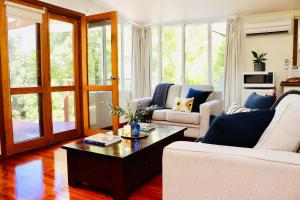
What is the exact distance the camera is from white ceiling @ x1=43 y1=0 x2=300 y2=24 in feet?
13.8

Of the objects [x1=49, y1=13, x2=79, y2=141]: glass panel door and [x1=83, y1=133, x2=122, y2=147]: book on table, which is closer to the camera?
[x1=83, y1=133, x2=122, y2=147]: book on table

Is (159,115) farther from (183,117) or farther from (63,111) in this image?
(63,111)

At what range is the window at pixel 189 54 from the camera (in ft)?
17.5

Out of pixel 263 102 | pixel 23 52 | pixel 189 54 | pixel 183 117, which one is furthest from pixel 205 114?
pixel 23 52

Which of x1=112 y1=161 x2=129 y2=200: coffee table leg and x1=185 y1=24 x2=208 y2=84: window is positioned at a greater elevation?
x1=185 y1=24 x2=208 y2=84: window

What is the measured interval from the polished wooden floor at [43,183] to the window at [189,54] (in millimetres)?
3399

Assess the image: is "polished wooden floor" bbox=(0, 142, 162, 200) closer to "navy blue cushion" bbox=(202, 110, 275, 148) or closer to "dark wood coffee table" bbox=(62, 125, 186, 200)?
"dark wood coffee table" bbox=(62, 125, 186, 200)

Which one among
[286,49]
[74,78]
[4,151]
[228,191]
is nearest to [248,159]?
[228,191]

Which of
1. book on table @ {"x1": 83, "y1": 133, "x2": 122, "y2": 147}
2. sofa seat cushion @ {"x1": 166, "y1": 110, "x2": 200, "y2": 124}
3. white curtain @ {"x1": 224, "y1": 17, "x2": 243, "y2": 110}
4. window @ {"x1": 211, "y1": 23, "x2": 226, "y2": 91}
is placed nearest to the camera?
book on table @ {"x1": 83, "y1": 133, "x2": 122, "y2": 147}

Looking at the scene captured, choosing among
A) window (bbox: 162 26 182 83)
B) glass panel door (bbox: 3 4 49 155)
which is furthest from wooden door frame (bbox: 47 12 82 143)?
window (bbox: 162 26 182 83)

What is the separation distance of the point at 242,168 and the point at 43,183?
1958 millimetres

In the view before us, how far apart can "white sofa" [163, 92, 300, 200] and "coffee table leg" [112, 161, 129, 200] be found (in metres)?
0.77

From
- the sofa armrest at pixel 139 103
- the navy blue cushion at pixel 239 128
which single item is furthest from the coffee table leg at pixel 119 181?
the sofa armrest at pixel 139 103

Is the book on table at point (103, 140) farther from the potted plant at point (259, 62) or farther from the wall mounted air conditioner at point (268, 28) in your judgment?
the wall mounted air conditioner at point (268, 28)
